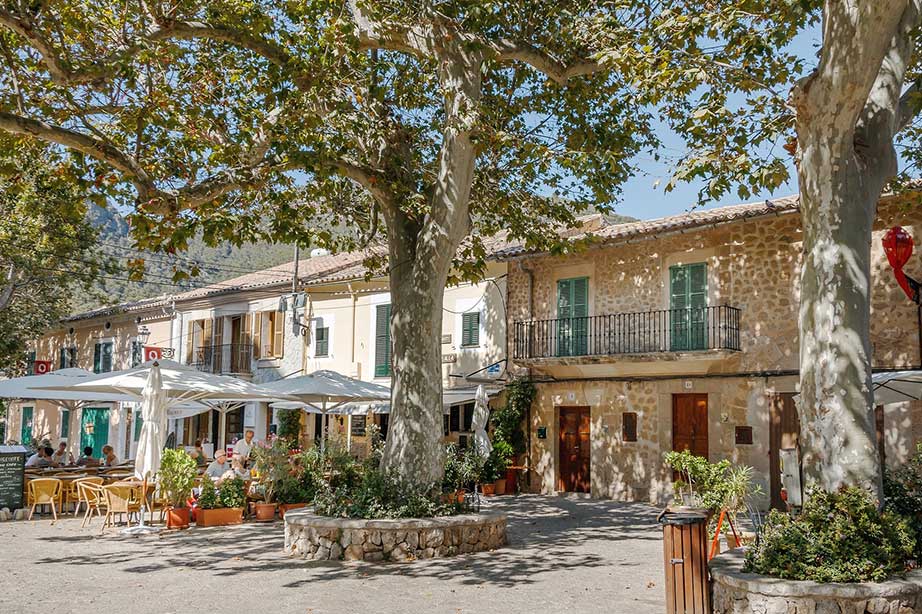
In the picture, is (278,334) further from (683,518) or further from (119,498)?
(683,518)

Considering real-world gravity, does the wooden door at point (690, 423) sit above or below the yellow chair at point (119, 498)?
above

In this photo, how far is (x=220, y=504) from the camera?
511 inches

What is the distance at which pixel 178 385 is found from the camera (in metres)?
13.2

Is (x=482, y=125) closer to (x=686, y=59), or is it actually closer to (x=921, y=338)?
(x=686, y=59)

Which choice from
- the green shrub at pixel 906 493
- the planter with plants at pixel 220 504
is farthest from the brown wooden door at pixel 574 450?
the green shrub at pixel 906 493

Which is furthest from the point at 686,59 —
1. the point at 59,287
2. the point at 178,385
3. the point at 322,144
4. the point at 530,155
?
the point at 59,287

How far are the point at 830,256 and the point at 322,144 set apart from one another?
5.89 meters

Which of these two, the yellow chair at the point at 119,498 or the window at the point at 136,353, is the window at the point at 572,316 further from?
the window at the point at 136,353

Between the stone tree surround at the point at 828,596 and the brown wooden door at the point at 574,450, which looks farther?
the brown wooden door at the point at 574,450

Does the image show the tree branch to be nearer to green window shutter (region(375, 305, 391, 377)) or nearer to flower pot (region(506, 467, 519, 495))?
flower pot (region(506, 467, 519, 495))

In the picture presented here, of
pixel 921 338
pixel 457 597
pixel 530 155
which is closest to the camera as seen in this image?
pixel 457 597

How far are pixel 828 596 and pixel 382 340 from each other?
17.3 metres

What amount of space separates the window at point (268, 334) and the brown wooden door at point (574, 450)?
10.3m

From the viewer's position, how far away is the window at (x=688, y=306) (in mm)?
16594
